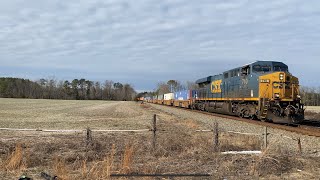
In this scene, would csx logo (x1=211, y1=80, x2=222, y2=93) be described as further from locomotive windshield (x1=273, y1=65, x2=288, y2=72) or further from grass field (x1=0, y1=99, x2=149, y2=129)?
locomotive windshield (x1=273, y1=65, x2=288, y2=72)

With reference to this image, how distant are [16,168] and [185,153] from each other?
461cm

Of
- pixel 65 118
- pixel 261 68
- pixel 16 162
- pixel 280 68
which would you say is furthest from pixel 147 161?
pixel 65 118

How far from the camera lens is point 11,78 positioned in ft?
645

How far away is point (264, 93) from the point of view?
848 inches

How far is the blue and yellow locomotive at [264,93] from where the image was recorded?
2072 cm

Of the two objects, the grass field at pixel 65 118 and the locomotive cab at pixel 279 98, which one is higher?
the locomotive cab at pixel 279 98

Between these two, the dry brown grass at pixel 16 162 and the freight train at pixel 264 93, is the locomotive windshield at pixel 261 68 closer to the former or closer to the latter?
the freight train at pixel 264 93

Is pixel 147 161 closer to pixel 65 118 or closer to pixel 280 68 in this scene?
pixel 280 68

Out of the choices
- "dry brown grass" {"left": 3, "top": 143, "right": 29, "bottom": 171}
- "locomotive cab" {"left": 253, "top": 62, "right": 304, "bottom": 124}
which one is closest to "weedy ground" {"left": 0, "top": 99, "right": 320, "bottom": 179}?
"dry brown grass" {"left": 3, "top": 143, "right": 29, "bottom": 171}

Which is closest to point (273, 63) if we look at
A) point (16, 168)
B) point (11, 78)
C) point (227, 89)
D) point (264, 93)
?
point (264, 93)

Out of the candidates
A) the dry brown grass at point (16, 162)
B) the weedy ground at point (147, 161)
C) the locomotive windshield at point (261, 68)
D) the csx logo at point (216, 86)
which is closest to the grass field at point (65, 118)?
the csx logo at point (216, 86)

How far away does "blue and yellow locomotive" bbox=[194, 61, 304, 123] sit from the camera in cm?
2072

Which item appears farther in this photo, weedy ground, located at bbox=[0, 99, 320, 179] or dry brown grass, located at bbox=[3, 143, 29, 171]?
dry brown grass, located at bbox=[3, 143, 29, 171]

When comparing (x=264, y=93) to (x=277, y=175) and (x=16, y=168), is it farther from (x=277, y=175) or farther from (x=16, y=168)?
(x=16, y=168)
